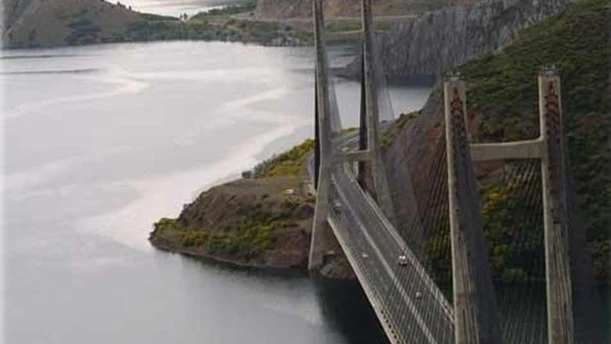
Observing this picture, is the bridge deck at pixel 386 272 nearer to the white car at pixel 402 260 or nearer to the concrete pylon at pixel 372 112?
the white car at pixel 402 260

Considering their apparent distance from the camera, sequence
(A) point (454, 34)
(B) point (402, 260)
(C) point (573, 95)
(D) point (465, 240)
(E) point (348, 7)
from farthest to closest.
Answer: (E) point (348, 7)
(A) point (454, 34)
(C) point (573, 95)
(B) point (402, 260)
(D) point (465, 240)

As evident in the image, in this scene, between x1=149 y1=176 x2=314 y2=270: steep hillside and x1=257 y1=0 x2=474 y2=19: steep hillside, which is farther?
x1=257 y1=0 x2=474 y2=19: steep hillside

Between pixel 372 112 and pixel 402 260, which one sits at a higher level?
pixel 372 112

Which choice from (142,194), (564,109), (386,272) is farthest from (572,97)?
(142,194)

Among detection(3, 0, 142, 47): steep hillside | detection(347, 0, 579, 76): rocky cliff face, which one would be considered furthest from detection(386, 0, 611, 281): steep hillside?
detection(3, 0, 142, 47): steep hillside

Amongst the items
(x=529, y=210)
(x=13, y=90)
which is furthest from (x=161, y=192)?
(x=13, y=90)

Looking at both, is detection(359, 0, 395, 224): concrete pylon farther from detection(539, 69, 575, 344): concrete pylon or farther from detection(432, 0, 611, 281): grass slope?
detection(539, 69, 575, 344): concrete pylon

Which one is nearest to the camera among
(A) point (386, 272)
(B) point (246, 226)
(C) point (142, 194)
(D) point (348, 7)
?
(A) point (386, 272)

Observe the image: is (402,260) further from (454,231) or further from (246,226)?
(454,231)
